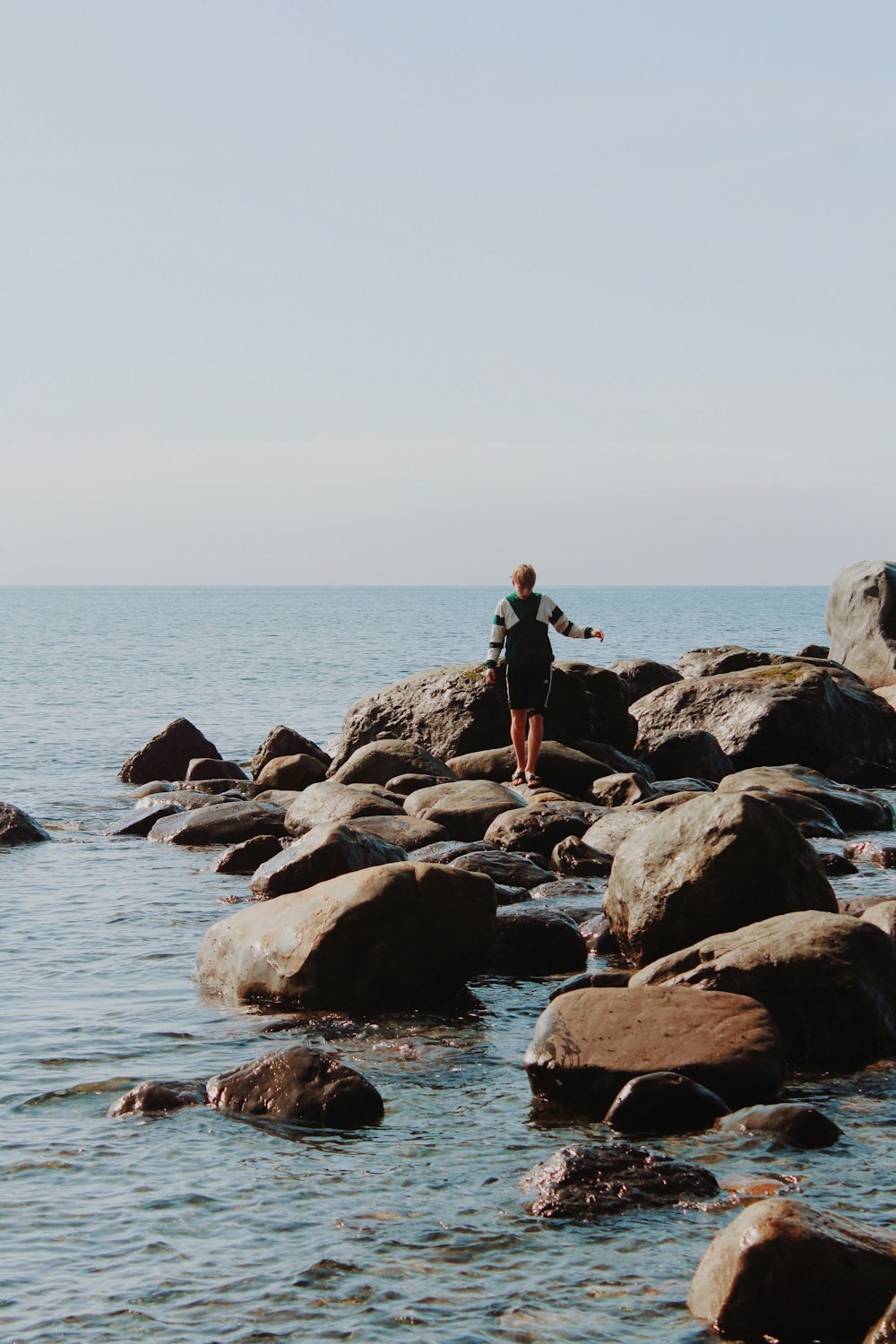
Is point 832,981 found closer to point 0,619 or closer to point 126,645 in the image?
point 126,645

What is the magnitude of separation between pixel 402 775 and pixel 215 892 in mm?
4249

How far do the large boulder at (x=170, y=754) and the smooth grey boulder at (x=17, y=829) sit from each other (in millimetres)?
4895

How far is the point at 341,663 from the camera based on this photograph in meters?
49.6

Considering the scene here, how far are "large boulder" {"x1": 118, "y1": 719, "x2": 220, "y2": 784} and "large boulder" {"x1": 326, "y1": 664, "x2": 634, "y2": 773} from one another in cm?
273

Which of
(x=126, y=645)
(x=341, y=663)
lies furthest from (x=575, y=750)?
(x=126, y=645)

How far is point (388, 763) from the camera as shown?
54.5 ft

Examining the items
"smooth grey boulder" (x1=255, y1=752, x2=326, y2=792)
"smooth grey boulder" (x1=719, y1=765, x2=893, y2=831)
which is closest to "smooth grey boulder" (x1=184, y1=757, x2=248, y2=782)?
"smooth grey boulder" (x1=255, y1=752, x2=326, y2=792)

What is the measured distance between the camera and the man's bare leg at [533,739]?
15.5 m

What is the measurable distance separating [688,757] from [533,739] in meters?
3.20

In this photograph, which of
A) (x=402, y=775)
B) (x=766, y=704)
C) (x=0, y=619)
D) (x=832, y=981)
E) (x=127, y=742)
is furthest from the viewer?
(x=0, y=619)

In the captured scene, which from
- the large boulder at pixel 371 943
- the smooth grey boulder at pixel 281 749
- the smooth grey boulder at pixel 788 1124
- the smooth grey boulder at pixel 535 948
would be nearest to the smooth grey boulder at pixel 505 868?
the smooth grey boulder at pixel 535 948

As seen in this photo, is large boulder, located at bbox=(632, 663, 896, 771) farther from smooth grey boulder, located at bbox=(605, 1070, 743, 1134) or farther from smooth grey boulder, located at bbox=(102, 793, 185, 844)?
smooth grey boulder, located at bbox=(605, 1070, 743, 1134)

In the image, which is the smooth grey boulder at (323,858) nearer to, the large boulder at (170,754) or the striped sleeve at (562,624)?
the striped sleeve at (562,624)

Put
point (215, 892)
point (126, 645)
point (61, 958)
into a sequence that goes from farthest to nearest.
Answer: point (126, 645) < point (215, 892) < point (61, 958)
